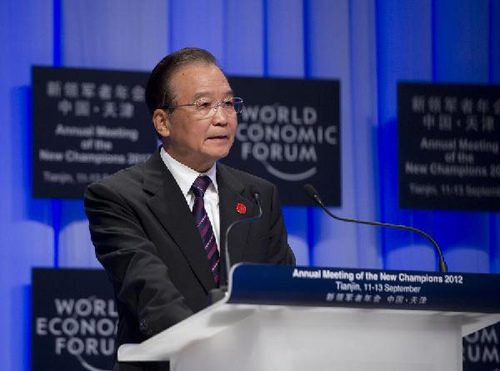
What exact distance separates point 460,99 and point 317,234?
1088 millimetres

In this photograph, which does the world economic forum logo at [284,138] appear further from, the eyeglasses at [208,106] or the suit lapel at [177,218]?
the suit lapel at [177,218]

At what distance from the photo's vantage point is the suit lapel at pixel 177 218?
2791mm

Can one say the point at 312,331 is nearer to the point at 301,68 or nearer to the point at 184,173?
the point at 184,173

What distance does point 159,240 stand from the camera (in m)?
2.82

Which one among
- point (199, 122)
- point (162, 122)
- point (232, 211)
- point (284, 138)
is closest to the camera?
point (232, 211)

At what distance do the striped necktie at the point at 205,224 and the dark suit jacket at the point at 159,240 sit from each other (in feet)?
0.09

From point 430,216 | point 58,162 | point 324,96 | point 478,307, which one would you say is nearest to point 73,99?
point 58,162

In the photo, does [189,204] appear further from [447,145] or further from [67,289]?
[447,145]

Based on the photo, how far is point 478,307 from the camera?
7.16 ft

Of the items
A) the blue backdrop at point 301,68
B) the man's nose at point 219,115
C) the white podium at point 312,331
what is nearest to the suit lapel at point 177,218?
the man's nose at point 219,115

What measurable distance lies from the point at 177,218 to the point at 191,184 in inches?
7.3

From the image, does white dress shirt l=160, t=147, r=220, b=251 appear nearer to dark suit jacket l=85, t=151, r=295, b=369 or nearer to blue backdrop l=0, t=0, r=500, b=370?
dark suit jacket l=85, t=151, r=295, b=369

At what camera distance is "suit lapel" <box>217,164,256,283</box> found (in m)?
2.88

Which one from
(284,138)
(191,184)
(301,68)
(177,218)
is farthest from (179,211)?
(301,68)
